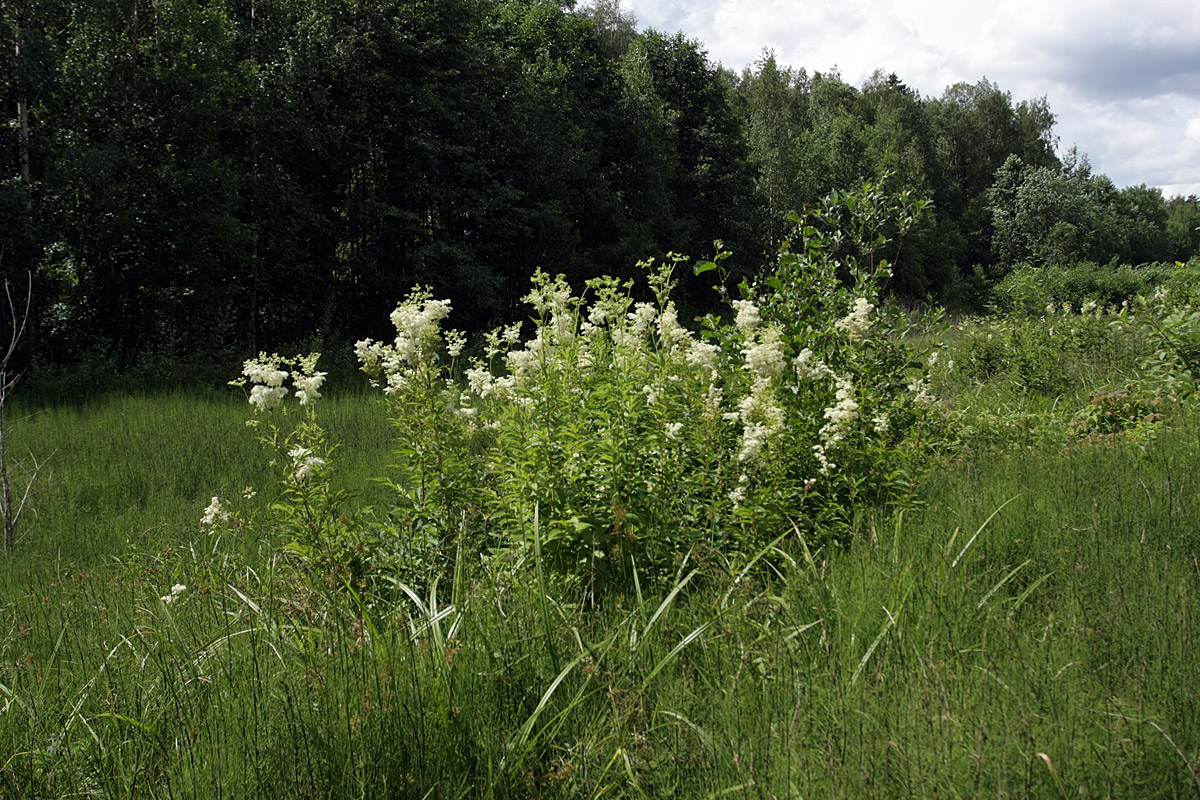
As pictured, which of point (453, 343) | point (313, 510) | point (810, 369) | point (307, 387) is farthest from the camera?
point (453, 343)

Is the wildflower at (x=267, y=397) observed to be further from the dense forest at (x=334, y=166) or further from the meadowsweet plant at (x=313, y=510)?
the dense forest at (x=334, y=166)

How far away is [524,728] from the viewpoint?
2.20 metres

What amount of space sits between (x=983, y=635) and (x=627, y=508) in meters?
1.44

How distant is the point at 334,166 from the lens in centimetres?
1814

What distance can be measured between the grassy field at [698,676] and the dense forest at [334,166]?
8.74ft

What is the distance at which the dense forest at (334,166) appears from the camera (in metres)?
12.2

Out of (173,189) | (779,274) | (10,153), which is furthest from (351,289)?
(779,274)

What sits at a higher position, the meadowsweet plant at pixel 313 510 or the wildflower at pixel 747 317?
the wildflower at pixel 747 317

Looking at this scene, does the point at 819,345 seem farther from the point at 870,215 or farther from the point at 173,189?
the point at 173,189

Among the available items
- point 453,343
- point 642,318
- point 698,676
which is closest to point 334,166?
point 453,343

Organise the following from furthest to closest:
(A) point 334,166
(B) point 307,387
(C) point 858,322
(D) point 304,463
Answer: (A) point 334,166, (C) point 858,322, (B) point 307,387, (D) point 304,463

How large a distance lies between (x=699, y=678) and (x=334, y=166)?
18.2 metres

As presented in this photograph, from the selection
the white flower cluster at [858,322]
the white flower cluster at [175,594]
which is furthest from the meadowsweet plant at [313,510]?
the white flower cluster at [858,322]

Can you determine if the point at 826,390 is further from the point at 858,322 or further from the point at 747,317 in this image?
the point at 747,317
